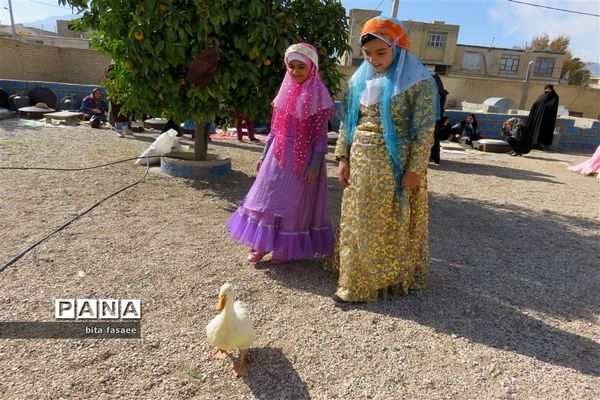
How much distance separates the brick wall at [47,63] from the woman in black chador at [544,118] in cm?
1456

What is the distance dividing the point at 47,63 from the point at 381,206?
62.7ft

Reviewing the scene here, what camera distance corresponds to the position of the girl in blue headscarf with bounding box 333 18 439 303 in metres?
2.31

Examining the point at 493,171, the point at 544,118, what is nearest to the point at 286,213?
the point at 493,171

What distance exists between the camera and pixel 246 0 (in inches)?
161

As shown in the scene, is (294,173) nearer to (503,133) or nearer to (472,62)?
(503,133)

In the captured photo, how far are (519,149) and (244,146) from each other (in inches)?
261

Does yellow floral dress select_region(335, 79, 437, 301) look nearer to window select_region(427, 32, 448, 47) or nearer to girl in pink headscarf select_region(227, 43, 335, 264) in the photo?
girl in pink headscarf select_region(227, 43, 335, 264)

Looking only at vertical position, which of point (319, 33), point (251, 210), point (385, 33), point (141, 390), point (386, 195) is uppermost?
point (319, 33)

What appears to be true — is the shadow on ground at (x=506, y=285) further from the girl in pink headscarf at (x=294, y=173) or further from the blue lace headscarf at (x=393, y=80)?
the blue lace headscarf at (x=393, y=80)

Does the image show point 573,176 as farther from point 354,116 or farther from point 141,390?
point 141,390

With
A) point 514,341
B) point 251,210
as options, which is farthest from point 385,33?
point 514,341

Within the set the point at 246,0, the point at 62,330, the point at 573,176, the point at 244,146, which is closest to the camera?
the point at 62,330

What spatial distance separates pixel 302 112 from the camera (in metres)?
2.78

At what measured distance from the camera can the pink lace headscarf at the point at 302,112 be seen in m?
2.78
